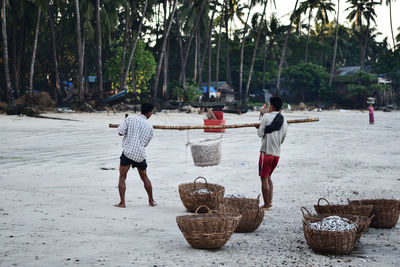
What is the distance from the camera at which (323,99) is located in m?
57.7

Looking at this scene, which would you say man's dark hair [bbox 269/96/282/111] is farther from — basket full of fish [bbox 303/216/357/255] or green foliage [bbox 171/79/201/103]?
green foliage [bbox 171/79/201/103]

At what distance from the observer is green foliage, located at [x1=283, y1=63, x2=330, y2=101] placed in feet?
183

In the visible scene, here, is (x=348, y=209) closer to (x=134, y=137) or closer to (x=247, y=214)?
(x=247, y=214)

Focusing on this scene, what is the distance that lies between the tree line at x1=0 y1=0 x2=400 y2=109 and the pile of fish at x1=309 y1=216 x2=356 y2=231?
27.3 metres

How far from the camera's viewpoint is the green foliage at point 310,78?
55.9 metres

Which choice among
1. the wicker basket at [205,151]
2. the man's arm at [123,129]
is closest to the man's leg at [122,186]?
the man's arm at [123,129]

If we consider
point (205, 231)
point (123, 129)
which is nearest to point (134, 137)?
point (123, 129)

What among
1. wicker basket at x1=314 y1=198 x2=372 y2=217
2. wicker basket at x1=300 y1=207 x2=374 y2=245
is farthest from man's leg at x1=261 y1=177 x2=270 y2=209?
wicker basket at x1=300 y1=207 x2=374 y2=245

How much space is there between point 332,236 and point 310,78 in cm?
5302

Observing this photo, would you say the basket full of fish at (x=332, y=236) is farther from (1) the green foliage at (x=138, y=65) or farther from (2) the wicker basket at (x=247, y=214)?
(1) the green foliage at (x=138, y=65)

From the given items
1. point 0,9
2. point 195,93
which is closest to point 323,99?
point 195,93

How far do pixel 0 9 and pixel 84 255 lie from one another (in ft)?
93.1

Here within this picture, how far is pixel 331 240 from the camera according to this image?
4.90 metres

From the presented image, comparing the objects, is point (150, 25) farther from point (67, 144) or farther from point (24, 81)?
point (67, 144)
